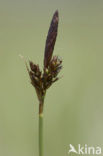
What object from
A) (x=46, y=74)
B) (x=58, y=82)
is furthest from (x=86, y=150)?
(x=46, y=74)

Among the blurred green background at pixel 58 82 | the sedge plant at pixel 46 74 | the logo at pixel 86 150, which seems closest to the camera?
the sedge plant at pixel 46 74

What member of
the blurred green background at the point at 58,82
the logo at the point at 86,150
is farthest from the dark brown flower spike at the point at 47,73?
the blurred green background at the point at 58,82

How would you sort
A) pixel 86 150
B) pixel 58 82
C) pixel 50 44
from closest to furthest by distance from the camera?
pixel 50 44 < pixel 86 150 < pixel 58 82

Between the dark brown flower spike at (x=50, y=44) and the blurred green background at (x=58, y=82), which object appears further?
the blurred green background at (x=58, y=82)

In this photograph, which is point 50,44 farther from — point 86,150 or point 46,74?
point 86,150

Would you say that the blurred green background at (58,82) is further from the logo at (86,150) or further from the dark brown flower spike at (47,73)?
the dark brown flower spike at (47,73)

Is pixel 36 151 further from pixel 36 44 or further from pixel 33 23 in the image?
pixel 33 23

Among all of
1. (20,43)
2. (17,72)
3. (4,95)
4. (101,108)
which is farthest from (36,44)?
(101,108)

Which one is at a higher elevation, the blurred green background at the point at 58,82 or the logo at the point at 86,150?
the blurred green background at the point at 58,82

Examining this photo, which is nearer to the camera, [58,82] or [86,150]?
[86,150]
